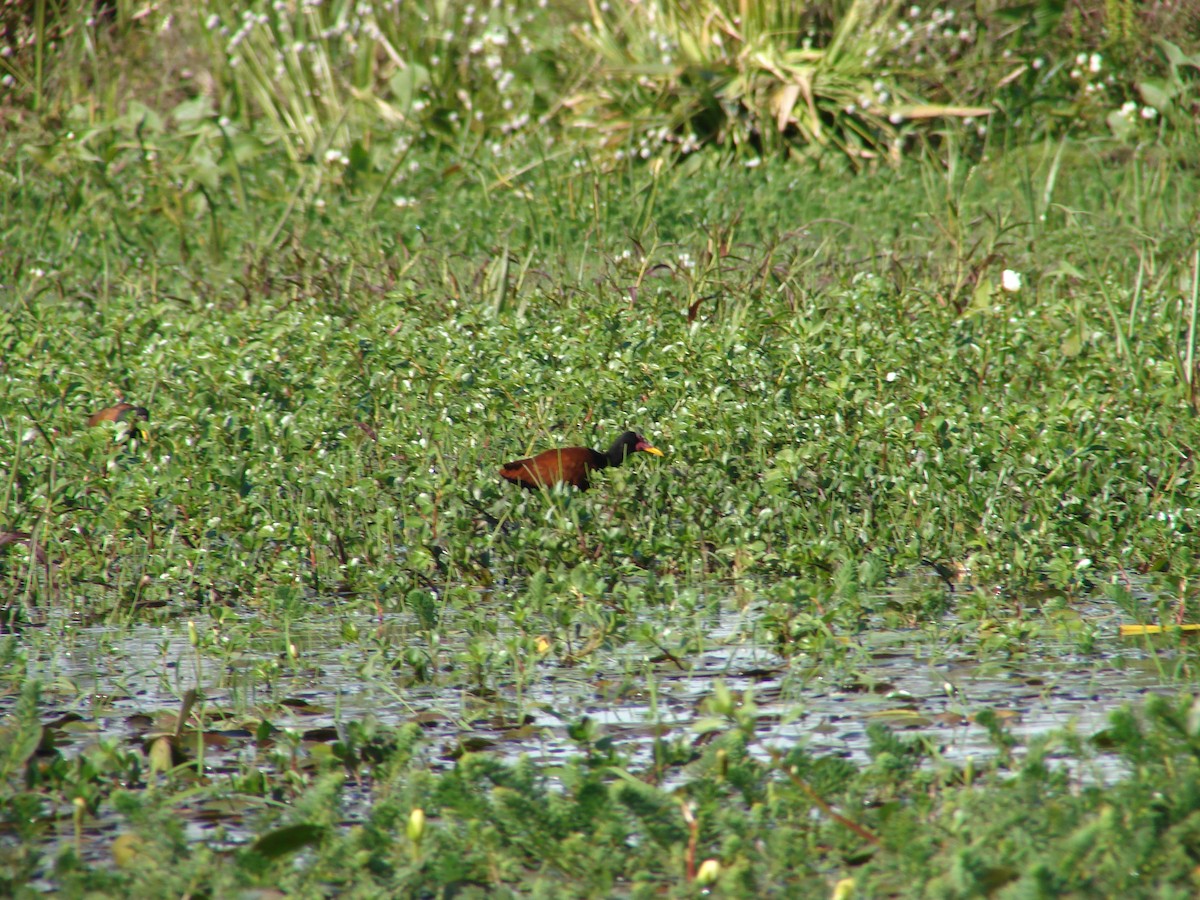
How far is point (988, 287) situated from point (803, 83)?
12.4 ft

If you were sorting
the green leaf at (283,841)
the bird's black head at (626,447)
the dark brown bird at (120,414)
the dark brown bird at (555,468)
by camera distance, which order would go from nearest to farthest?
the green leaf at (283,841) < the dark brown bird at (555,468) < the bird's black head at (626,447) < the dark brown bird at (120,414)

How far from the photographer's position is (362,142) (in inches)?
380

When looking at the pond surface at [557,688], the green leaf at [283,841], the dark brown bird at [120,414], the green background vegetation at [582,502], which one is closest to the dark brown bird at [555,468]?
the green background vegetation at [582,502]

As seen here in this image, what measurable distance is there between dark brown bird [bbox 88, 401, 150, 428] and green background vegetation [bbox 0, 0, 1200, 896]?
7cm

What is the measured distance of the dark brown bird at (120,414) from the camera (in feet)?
15.7

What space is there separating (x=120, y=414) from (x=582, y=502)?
5.53ft

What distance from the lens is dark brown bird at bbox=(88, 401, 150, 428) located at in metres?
4.79

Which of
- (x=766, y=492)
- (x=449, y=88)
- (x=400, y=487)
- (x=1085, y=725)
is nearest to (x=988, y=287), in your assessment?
(x=766, y=492)

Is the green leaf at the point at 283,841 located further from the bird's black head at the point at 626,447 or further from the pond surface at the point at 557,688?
the bird's black head at the point at 626,447

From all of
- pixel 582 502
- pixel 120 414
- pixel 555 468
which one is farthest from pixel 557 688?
pixel 120 414

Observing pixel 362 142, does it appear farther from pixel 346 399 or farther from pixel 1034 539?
pixel 1034 539

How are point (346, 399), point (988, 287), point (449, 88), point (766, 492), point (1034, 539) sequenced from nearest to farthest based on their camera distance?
point (1034, 539) → point (766, 492) → point (346, 399) → point (988, 287) → point (449, 88)

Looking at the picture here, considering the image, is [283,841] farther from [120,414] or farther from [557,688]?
[120,414]

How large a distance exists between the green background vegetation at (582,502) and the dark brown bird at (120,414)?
0.07 meters
